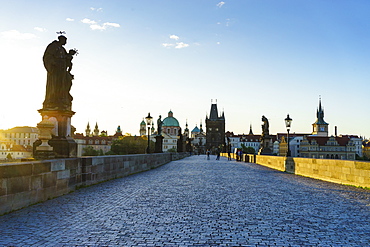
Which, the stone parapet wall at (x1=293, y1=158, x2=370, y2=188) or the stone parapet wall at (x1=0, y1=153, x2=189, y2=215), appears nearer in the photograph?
the stone parapet wall at (x1=0, y1=153, x2=189, y2=215)

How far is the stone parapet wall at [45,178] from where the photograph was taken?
6762 millimetres

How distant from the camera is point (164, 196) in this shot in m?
9.59

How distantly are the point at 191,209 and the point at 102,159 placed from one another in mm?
6769

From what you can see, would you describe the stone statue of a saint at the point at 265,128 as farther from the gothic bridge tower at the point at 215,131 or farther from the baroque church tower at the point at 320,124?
the baroque church tower at the point at 320,124

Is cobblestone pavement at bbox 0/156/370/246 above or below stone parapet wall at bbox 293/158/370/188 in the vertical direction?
below

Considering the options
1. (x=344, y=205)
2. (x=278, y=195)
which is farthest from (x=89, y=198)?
(x=344, y=205)

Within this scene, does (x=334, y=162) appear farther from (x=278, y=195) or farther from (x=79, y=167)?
(x=79, y=167)

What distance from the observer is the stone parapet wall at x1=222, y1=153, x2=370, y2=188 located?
470 inches

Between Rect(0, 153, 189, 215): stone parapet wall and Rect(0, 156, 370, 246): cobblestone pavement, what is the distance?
0.84 ft

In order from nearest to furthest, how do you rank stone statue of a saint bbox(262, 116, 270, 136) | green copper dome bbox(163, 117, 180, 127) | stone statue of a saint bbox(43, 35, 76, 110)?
stone statue of a saint bbox(43, 35, 76, 110) → stone statue of a saint bbox(262, 116, 270, 136) → green copper dome bbox(163, 117, 180, 127)

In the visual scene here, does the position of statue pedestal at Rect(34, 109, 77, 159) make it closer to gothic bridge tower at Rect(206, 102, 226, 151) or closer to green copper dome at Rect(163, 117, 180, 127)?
gothic bridge tower at Rect(206, 102, 226, 151)

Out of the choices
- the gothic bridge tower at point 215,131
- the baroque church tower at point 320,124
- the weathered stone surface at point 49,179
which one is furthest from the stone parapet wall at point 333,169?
the baroque church tower at point 320,124

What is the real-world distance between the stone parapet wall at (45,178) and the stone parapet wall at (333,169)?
8764mm

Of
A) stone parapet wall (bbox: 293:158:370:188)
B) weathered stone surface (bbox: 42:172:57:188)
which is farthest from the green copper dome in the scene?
weathered stone surface (bbox: 42:172:57:188)
